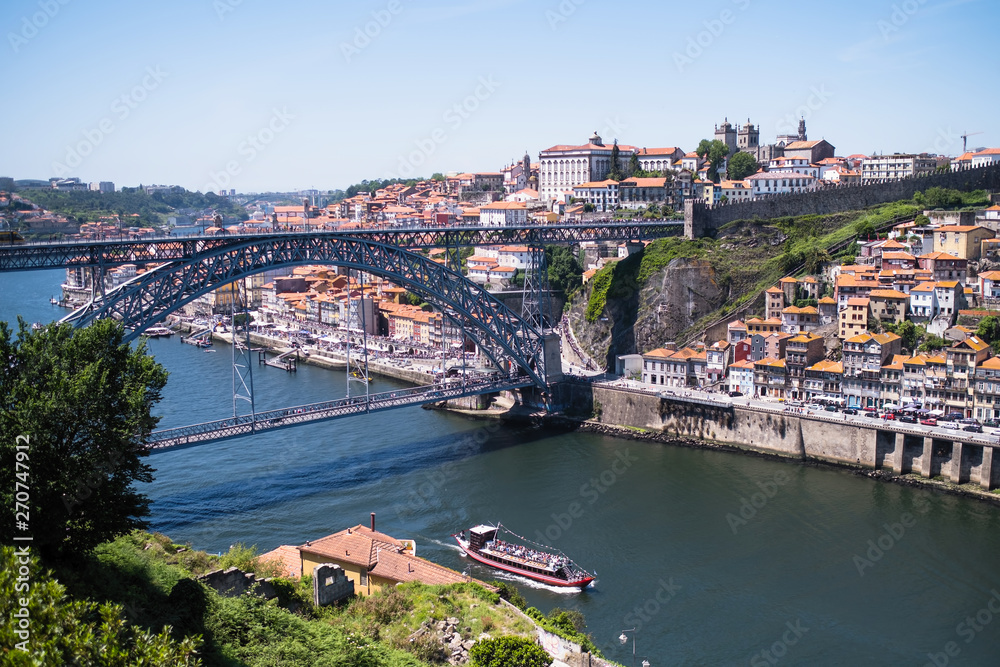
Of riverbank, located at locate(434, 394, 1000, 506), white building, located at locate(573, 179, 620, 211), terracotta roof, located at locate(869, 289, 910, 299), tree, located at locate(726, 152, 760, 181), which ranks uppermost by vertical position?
tree, located at locate(726, 152, 760, 181)

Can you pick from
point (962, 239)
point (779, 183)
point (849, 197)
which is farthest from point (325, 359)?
point (962, 239)

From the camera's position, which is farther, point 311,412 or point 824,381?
point 824,381

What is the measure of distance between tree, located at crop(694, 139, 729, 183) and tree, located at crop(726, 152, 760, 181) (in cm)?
80

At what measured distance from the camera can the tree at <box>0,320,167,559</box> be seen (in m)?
7.92

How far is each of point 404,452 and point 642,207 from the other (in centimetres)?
1931

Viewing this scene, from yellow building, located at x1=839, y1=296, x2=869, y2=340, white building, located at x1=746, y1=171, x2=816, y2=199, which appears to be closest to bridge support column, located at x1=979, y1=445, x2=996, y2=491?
yellow building, located at x1=839, y1=296, x2=869, y2=340

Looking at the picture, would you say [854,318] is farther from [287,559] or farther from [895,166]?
[895,166]

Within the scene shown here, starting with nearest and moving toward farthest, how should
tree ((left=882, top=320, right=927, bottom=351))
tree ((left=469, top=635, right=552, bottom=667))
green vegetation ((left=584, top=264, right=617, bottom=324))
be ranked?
tree ((left=469, top=635, right=552, bottom=667)) < tree ((left=882, top=320, right=927, bottom=351)) < green vegetation ((left=584, top=264, right=617, bottom=324))

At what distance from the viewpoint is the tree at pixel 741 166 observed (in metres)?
37.8

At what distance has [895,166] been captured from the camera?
35.6 metres

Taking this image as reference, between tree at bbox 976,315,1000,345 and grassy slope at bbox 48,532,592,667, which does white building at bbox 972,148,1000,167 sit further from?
grassy slope at bbox 48,532,592,667

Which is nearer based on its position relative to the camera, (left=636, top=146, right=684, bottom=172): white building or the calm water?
the calm water

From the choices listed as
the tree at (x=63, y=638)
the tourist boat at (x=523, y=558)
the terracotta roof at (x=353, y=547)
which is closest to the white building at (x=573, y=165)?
the tourist boat at (x=523, y=558)

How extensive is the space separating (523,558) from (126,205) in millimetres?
50731
